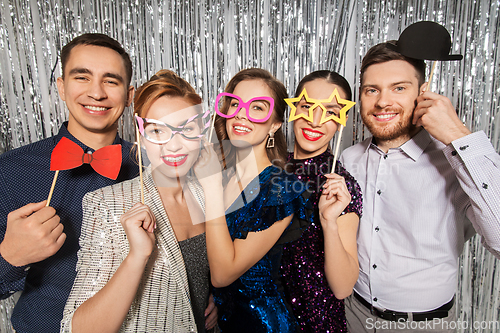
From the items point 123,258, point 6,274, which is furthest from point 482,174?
point 6,274

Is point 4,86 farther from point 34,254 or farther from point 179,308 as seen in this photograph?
point 179,308

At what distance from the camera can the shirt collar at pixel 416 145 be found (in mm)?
1255

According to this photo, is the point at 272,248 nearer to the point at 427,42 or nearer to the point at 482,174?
the point at 482,174

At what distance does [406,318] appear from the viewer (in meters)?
1.29

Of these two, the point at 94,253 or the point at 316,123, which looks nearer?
the point at 94,253

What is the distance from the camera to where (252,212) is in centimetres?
102

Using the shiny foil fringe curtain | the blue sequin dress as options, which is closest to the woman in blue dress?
the blue sequin dress

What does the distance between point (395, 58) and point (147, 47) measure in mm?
1494

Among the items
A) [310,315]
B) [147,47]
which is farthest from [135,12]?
[310,315]

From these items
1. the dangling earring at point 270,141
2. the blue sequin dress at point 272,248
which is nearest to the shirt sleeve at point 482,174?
A: the blue sequin dress at point 272,248

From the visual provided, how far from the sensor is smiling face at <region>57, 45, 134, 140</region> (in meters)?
1.14

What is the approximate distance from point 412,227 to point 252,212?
0.80m

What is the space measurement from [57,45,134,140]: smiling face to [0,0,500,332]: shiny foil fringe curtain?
0.62 metres

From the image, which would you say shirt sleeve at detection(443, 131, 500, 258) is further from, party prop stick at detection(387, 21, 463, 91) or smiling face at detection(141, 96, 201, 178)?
smiling face at detection(141, 96, 201, 178)
